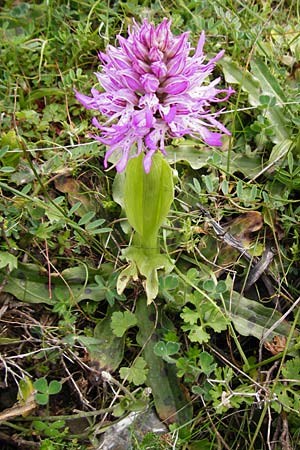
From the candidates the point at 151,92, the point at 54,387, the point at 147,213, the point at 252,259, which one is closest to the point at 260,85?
the point at 252,259

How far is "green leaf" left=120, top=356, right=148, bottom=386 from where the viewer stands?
1.75m

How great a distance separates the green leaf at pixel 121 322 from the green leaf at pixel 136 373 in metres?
0.11

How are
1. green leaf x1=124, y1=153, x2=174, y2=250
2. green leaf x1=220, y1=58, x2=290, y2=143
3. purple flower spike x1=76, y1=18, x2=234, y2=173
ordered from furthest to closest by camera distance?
green leaf x1=220, y1=58, x2=290, y2=143 → green leaf x1=124, y1=153, x2=174, y2=250 → purple flower spike x1=76, y1=18, x2=234, y2=173

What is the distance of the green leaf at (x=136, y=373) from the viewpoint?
1.75 meters

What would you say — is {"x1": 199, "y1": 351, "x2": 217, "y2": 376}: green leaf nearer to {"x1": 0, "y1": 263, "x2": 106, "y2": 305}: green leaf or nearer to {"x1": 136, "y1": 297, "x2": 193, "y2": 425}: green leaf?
{"x1": 136, "y1": 297, "x2": 193, "y2": 425}: green leaf

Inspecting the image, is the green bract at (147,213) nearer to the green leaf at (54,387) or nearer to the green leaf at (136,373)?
the green leaf at (136,373)

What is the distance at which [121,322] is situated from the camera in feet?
5.95

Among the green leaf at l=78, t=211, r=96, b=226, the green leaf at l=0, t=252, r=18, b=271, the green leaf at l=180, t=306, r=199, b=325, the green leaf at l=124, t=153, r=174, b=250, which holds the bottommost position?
the green leaf at l=0, t=252, r=18, b=271

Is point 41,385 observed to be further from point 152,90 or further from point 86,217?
point 152,90

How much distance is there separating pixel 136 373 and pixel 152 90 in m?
0.86

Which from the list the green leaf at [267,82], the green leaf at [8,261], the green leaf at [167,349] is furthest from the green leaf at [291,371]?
the green leaf at [267,82]

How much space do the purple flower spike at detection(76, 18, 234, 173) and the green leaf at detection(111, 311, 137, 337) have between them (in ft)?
1.85

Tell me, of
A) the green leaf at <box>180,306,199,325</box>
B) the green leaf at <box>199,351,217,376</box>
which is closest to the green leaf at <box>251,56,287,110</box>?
the green leaf at <box>180,306,199,325</box>

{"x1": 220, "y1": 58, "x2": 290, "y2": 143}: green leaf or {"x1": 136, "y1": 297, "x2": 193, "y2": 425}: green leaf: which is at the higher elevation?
{"x1": 220, "y1": 58, "x2": 290, "y2": 143}: green leaf
